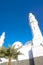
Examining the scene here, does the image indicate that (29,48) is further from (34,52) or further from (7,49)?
(7,49)

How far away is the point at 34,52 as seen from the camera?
32.3 metres

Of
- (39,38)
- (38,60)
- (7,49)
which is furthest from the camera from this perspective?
(39,38)

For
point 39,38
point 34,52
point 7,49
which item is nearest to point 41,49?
point 34,52

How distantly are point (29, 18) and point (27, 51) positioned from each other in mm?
16051

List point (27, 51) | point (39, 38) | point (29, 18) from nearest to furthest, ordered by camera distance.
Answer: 1. point (27, 51)
2. point (39, 38)
3. point (29, 18)

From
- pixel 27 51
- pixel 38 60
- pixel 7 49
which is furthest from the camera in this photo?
pixel 27 51

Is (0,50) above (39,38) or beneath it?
beneath

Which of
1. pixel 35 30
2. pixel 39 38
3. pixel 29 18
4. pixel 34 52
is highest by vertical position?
pixel 29 18

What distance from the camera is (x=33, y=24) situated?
146 ft

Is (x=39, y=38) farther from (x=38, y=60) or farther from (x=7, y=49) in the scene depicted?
(x=7, y=49)

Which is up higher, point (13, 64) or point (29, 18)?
point (29, 18)

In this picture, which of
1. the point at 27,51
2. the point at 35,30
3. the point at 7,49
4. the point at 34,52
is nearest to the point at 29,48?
the point at 27,51

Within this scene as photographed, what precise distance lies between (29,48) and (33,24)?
1191 centimetres

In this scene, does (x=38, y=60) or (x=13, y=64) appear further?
(x=13, y=64)
